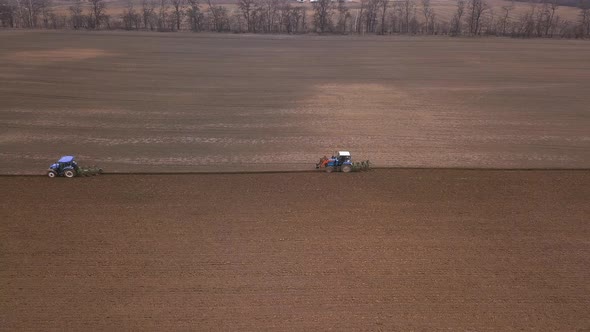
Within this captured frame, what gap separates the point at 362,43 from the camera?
46.2 meters

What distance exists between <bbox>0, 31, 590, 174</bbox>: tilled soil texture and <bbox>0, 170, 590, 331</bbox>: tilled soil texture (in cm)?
256

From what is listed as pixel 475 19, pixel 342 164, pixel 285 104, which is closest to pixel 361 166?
pixel 342 164

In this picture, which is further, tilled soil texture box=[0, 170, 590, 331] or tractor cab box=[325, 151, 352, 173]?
tractor cab box=[325, 151, 352, 173]

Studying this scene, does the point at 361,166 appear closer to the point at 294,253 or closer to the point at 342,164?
the point at 342,164

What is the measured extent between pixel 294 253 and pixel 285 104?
51.1 feet

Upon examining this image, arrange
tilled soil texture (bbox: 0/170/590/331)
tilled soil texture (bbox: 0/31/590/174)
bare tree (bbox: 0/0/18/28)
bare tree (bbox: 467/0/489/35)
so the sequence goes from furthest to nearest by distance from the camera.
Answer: bare tree (bbox: 467/0/489/35) → bare tree (bbox: 0/0/18/28) → tilled soil texture (bbox: 0/31/590/174) → tilled soil texture (bbox: 0/170/590/331)

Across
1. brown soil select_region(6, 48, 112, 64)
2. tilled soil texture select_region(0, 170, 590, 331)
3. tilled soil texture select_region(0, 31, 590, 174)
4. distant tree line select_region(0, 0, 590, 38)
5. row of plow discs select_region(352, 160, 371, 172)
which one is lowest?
tilled soil texture select_region(0, 170, 590, 331)

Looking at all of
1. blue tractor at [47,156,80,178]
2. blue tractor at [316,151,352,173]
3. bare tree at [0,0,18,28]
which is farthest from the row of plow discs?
bare tree at [0,0,18,28]

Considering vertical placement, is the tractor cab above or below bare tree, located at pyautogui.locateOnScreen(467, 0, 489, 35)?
below

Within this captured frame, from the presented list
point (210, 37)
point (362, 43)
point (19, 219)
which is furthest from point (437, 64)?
point (19, 219)

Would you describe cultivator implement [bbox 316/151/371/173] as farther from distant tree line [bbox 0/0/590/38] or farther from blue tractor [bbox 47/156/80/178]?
distant tree line [bbox 0/0/590/38]

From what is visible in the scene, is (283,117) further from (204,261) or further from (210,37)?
(210,37)

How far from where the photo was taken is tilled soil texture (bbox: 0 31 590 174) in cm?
1960

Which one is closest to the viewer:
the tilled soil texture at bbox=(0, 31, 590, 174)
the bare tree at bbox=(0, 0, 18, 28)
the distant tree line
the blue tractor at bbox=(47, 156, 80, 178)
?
the blue tractor at bbox=(47, 156, 80, 178)
